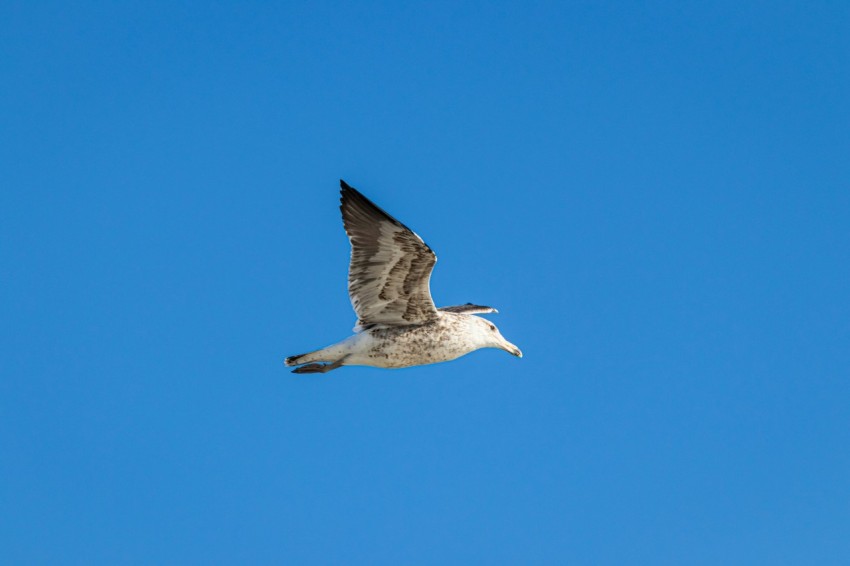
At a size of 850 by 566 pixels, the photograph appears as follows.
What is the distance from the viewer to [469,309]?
20.3 m

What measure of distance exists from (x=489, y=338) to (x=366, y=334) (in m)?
2.45

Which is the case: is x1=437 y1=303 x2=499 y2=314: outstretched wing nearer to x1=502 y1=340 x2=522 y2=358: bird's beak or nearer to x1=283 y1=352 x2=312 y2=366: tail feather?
x1=502 y1=340 x2=522 y2=358: bird's beak

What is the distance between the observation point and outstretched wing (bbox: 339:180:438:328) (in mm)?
15695

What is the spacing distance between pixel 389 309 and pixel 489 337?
229 centimetres

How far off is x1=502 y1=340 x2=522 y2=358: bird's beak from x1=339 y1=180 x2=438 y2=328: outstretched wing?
2291mm

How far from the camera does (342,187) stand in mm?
15750

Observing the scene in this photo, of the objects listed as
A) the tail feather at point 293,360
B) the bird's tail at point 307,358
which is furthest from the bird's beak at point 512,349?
the tail feather at point 293,360

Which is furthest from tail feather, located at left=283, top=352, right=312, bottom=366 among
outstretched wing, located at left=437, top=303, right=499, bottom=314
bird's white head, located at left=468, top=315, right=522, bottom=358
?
outstretched wing, located at left=437, top=303, right=499, bottom=314

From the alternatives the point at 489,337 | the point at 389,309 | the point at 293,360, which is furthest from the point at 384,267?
the point at 489,337

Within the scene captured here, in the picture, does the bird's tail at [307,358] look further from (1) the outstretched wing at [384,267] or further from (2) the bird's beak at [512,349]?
(2) the bird's beak at [512,349]

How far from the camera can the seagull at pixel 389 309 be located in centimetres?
1580

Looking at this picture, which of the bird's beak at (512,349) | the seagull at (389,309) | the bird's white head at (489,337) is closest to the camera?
the seagull at (389,309)

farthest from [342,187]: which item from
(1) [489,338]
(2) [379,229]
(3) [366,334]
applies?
(1) [489,338]

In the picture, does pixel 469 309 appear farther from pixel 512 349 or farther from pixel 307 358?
pixel 307 358
